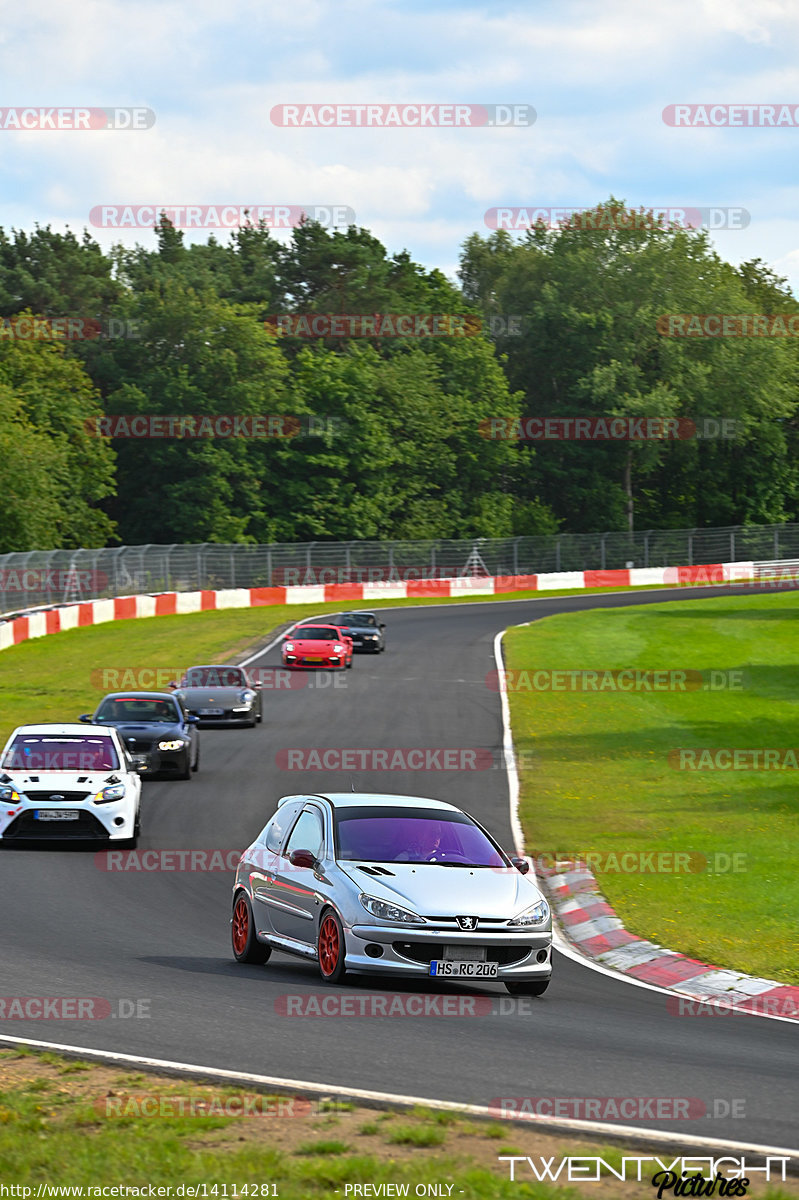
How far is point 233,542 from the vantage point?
8131 cm

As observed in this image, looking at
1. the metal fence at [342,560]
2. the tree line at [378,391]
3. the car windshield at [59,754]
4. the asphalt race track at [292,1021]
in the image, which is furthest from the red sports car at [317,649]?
the tree line at [378,391]

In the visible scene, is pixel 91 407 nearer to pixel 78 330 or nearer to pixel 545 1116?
pixel 78 330

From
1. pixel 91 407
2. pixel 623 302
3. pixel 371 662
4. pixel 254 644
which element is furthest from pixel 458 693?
pixel 623 302

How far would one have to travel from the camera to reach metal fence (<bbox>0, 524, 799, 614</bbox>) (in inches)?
2174

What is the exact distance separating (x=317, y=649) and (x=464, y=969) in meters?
31.7

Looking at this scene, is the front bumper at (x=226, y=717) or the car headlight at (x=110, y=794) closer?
the car headlight at (x=110, y=794)

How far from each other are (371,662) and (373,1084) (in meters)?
36.8

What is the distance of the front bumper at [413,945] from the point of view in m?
10.9

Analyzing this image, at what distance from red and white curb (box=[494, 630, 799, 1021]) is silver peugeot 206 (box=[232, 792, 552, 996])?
123 centimetres

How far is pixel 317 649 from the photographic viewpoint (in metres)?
42.6

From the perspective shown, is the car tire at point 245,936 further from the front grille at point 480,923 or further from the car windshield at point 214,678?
the car windshield at point 214,678

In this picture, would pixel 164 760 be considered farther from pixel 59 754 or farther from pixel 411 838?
pixel 411 838

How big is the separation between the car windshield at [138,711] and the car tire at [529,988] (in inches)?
581

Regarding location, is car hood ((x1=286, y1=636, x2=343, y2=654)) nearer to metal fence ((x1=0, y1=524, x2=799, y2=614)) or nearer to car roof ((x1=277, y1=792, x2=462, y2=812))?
metal fence ((x1=0, y1=524, x2=799, y2=614))
